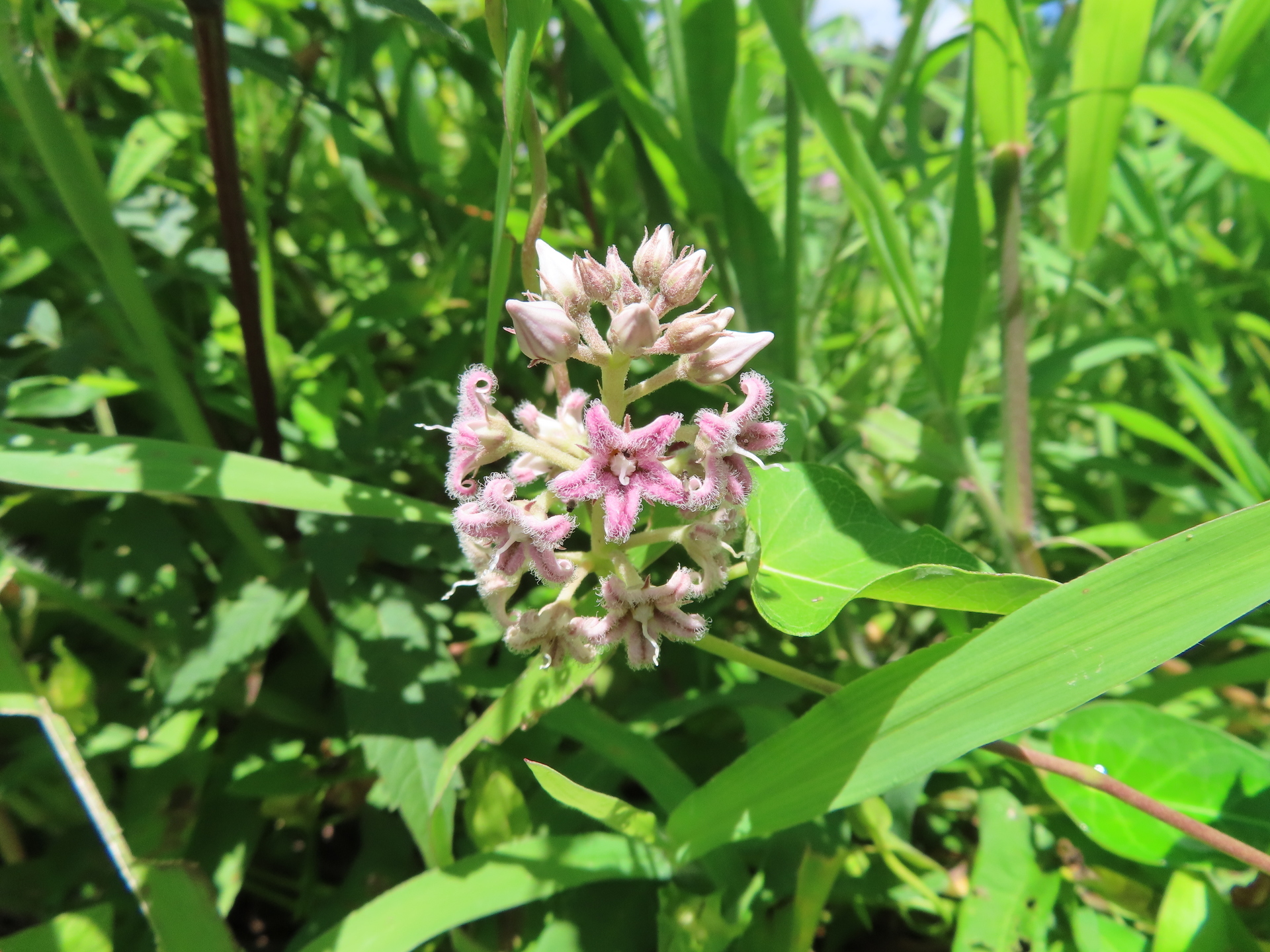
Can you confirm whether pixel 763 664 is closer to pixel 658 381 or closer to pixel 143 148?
pixel 658 381

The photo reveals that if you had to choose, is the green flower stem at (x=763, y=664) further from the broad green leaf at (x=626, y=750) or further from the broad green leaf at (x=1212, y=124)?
the broad green leaf at (x=1212, y=124)

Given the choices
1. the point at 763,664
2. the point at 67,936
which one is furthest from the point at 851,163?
the point at 67,936

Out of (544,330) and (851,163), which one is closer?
(544,330)

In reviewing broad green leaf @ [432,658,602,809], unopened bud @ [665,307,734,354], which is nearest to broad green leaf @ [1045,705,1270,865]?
broad green leaf @ [432,658,602,809]

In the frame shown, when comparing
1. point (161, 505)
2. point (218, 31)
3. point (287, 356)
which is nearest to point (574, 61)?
point (218, 31)

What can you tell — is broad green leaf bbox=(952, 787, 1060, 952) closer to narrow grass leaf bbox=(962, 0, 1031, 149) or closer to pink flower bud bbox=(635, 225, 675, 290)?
pink flower bud bbox=(635, 225, 675, 290)

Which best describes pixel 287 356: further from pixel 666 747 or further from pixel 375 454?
pixel 666 747

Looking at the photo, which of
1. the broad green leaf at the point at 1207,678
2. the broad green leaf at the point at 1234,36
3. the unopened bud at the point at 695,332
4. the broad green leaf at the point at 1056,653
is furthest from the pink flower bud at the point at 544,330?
the broad green leaf at the point at 1234,36

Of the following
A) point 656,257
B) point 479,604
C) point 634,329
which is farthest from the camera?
point 479,604
